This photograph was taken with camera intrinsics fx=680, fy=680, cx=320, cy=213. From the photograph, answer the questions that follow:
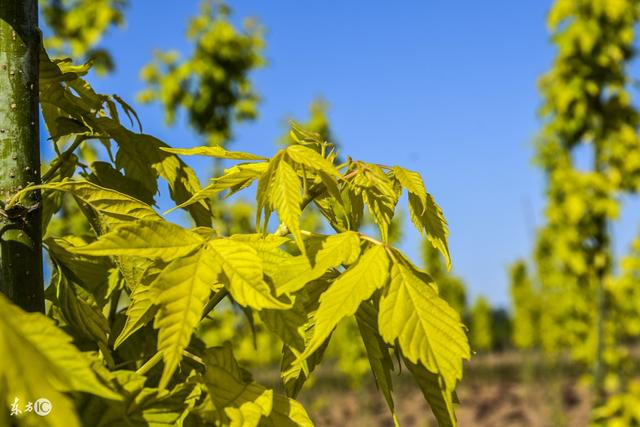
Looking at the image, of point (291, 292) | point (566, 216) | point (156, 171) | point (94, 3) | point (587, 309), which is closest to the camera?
point (291, 292)

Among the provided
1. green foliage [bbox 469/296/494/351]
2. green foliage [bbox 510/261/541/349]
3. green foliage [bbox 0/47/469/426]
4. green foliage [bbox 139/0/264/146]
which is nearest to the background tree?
green foliage [bbox 139/0/264/146]

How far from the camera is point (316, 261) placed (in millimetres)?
878

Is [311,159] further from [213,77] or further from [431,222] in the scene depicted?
[213,77]

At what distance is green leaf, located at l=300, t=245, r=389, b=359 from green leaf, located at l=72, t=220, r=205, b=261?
0.59ft

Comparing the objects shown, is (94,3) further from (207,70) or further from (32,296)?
(32,296)

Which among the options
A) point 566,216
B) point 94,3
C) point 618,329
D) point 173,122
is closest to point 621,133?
point 566,216

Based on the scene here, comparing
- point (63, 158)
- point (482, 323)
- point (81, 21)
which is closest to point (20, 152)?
point (63, 158)

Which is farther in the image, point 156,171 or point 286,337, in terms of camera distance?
point 156,171

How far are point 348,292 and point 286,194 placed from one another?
0.16 meters

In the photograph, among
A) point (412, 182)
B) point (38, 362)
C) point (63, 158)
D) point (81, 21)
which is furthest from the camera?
point (81, 21)

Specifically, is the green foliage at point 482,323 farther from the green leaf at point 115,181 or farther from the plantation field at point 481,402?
the green leaf at point 115,181

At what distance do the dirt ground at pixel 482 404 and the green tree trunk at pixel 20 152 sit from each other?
12.7m

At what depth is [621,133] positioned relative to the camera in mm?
10203

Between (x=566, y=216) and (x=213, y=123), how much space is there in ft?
19.8
